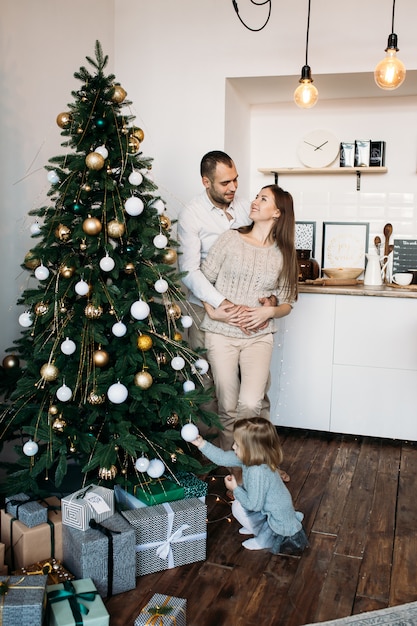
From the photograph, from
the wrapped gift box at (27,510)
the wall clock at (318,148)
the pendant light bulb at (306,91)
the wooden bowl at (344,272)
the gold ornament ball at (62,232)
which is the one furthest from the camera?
the wall clock at (318,148)

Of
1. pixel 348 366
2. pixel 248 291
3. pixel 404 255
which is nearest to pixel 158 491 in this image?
pixel 248 291

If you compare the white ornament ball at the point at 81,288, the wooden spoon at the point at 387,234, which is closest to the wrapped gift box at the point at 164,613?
the white ornament ball at the point at 81,288

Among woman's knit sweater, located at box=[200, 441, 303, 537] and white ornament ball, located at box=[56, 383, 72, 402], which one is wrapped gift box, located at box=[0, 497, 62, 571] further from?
woman's knit sweater, located at box=[200, 441, 303, 537]

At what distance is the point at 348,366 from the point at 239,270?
3.82ft

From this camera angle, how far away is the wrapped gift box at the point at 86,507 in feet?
7.07

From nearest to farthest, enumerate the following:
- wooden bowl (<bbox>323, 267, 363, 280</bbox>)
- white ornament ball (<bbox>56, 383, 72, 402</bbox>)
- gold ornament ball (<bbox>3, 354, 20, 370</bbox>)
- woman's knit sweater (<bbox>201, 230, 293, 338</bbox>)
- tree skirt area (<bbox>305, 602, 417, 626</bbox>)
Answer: tree skirt area (<bbox>305, 602, 417, 626</bbox>)
white ornament ball (<bbox>56, 383, 72, 402</bbox>)
gold ornament ball (<bbox>3, 354, 20, 370</bbox>)
woman's knit sweater (<bbox>201, 230, 293, 338</bbox>)
wooden bowl (<bbox>323, 267, 363, 280</bbox>)

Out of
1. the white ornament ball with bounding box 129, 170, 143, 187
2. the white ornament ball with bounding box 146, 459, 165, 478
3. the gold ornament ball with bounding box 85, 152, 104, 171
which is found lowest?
the white ornament ball with bounding box 146, 459, 165, 478

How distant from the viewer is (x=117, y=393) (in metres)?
2.35

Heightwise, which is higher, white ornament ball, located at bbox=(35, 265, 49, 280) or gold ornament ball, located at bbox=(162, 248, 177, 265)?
gold ornament ball, located at bbox=(162, 248, 177, 265)

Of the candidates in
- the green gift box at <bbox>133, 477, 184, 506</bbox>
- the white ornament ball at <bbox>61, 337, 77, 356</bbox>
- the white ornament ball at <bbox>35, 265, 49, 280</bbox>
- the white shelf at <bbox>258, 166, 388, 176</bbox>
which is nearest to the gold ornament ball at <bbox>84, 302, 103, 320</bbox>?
the white ornament ball at <bbox>61, 337, 77, 356</bbox>

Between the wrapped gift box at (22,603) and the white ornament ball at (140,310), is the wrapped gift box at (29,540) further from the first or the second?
the white ornament ball at (140,310)

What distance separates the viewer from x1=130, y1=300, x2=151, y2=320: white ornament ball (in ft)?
7.87

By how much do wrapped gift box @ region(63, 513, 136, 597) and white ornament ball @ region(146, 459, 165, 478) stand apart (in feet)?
0.93

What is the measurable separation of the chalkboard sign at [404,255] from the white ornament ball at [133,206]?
241 centimetres
